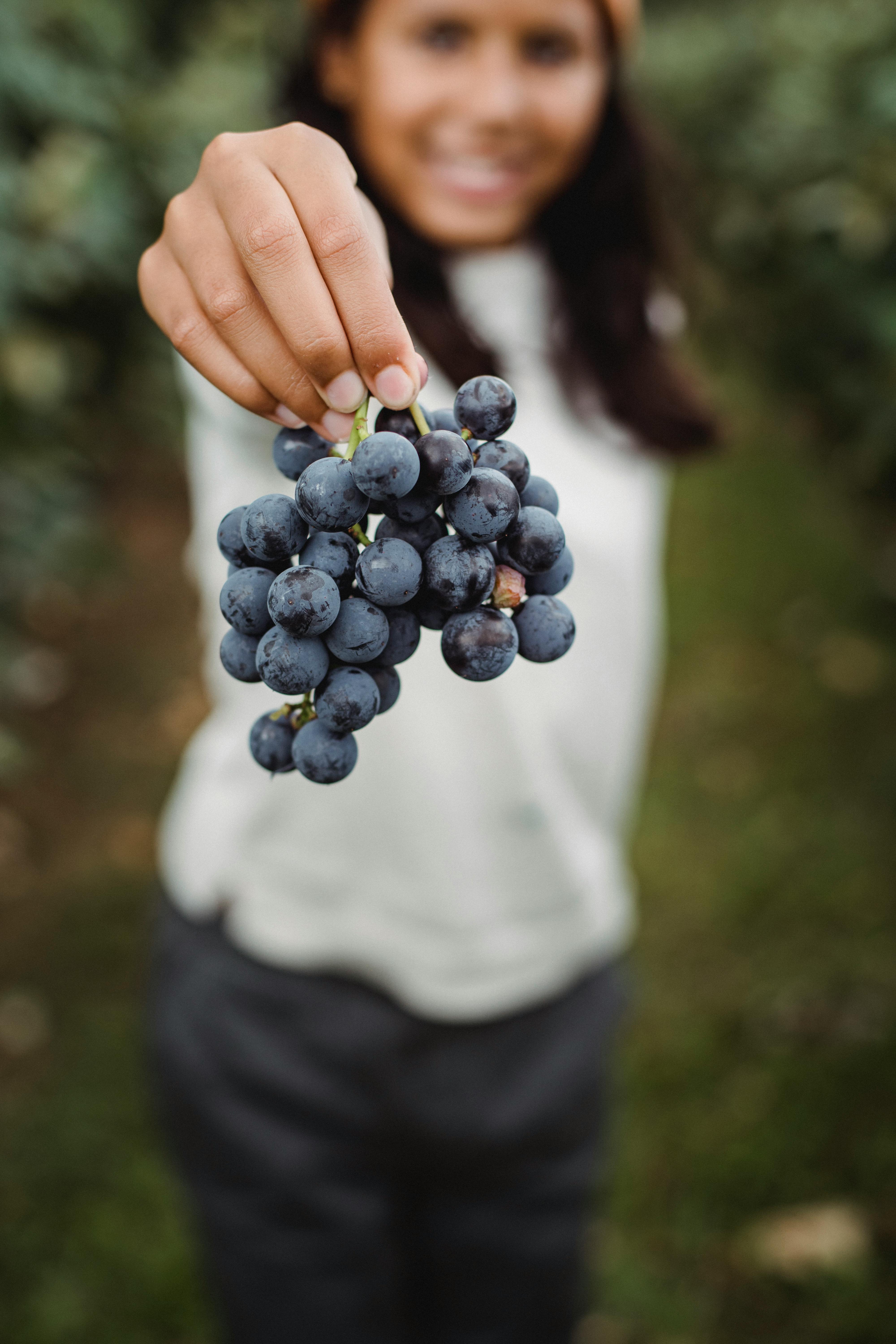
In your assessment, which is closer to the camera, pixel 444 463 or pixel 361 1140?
pixel 444 463

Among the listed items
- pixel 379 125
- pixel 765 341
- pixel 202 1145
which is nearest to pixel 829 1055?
pixel 202 1145

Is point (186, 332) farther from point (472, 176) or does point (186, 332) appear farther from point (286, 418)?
point (472, 176)

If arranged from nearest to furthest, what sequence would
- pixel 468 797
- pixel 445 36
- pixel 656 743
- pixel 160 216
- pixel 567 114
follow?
1. pixel 445 36
2. pixel 567 114
3. pixel 468 797
4. pixel 160 216
5. pixel 656 743

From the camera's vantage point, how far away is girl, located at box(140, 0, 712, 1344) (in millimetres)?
1470

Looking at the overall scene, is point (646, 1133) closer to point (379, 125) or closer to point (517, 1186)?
Answer: point (517, 1186)

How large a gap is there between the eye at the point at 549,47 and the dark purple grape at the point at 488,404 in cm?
106

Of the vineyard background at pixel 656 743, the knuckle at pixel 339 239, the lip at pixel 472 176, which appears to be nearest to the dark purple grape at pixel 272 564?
the knuckle at pixel 339 239

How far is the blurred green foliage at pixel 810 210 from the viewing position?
3.67 metres

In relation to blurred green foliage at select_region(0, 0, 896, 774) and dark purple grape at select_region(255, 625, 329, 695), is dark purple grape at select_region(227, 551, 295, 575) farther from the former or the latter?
blurred green foliage at select_region(0, 0, 896, 774)

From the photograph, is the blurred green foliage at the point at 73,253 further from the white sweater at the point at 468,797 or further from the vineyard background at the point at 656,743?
the white sweater at the point at 468,797

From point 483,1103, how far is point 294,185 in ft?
5.30

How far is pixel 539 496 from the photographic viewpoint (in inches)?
28.5

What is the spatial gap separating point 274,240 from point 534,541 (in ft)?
0.90

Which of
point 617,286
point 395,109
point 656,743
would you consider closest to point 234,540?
point 395,109
